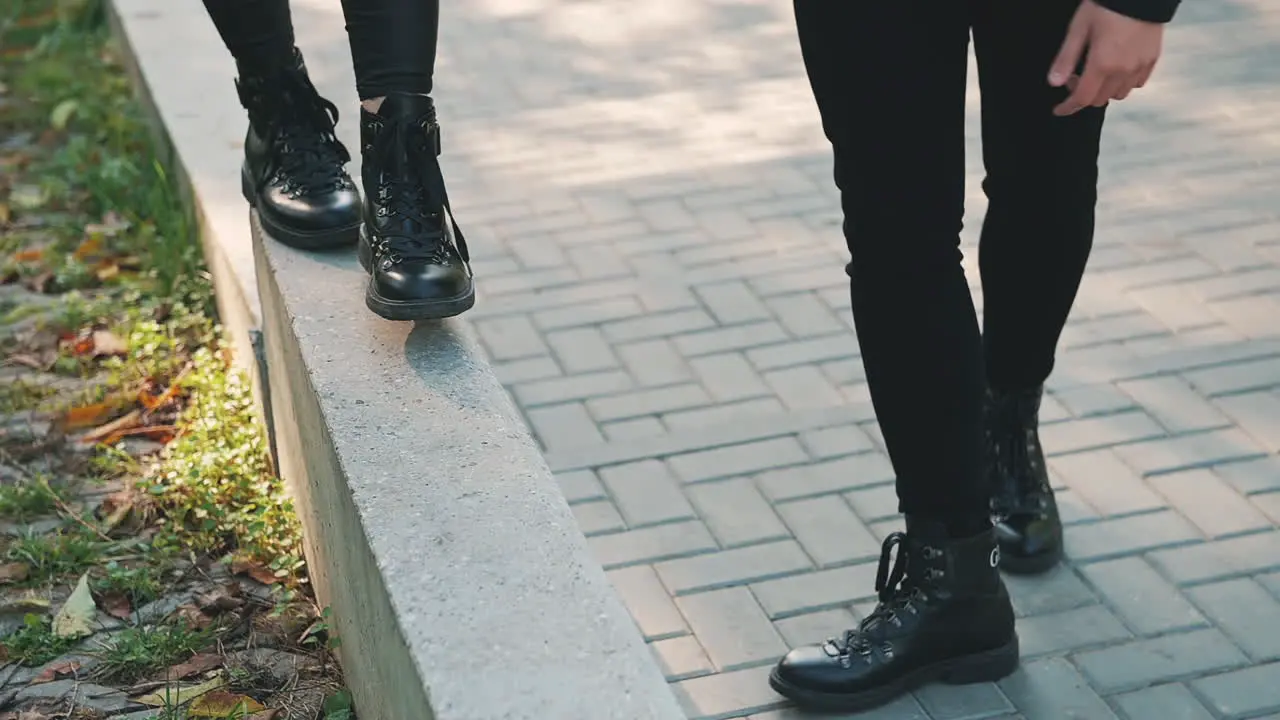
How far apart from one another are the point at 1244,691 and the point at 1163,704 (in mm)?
129

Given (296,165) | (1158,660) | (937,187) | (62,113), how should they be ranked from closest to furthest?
(937,187), (1158,660), (296,165), (62,113)

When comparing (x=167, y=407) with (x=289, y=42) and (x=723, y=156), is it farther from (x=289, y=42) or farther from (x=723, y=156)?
(x=723, y=156)

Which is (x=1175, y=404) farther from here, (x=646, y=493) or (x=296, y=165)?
(x=296, y=165)

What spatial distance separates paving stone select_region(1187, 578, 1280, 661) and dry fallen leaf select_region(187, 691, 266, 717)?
1502 mm

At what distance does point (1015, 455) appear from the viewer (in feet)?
8.92

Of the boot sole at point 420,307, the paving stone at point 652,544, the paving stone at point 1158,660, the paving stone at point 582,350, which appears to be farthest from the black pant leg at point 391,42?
the paving stone at point 1158,660

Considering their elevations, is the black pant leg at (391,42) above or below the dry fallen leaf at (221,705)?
above

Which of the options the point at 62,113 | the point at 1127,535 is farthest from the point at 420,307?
the point at 62,113

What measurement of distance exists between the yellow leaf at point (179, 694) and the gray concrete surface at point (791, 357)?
0.63m

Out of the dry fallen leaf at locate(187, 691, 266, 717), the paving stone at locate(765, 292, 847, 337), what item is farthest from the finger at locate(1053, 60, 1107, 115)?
the paving stone at locate(765, 292, 847, 337)

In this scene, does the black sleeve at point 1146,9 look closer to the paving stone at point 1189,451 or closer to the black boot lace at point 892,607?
the black boot lace at point 892,607

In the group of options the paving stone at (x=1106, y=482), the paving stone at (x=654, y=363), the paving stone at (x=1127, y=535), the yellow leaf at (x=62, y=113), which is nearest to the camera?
the paving stone at (x=1127, y=535)

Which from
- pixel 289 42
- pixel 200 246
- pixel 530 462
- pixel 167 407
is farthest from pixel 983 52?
pixel 200 246

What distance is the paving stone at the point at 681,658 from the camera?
253 cm
